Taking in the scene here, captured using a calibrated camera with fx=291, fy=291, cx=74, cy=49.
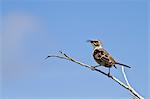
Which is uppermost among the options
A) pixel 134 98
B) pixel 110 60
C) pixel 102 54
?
pixel 102 54

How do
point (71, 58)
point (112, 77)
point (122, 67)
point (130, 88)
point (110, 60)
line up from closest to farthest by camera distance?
point (130, 88), point (112, 77), point (71, 58), point (122, 67), point (110, 60)

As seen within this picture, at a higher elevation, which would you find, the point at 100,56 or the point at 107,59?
the point at 100,56

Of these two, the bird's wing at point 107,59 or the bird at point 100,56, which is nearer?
the bird's wing at point 107,59

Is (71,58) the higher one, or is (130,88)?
(71,58)

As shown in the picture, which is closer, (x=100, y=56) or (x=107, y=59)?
(x=107, y=59)

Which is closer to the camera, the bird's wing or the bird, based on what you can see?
the bird's wing

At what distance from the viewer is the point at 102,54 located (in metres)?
6.81

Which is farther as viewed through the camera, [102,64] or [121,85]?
[102,64]

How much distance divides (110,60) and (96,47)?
100 cm

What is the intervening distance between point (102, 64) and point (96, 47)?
779 millimetres

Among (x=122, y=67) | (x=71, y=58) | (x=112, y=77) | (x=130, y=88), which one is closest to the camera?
(x=130, y=88)

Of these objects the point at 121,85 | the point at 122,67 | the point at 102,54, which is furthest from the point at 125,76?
the point at 102,54

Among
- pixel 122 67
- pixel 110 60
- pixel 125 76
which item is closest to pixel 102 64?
pixel 110 60

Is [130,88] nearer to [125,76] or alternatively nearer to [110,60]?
[125,76]
